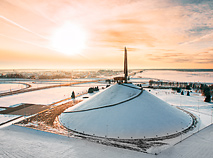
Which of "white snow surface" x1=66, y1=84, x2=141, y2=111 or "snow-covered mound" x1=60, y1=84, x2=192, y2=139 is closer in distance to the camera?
"snow-covered mound" x1=60, y1=84, x2=192, y2=139

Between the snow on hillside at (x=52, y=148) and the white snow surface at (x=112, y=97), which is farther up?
the white snow surface at (x=112, y=97)

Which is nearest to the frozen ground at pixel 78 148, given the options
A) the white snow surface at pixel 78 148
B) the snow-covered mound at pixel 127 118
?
the white snow surface at pixel 78 148

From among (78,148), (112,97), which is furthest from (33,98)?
(78,148)

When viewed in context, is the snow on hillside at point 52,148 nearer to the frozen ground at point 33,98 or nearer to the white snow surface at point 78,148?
the white snow surface at point 78,148

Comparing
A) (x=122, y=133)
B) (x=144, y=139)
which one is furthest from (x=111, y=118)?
(x=144, y=139)

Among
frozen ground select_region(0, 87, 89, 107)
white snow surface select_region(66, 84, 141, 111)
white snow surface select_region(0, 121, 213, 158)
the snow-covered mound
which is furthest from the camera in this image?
frozen ground select_region(0, 87, 89, 107)

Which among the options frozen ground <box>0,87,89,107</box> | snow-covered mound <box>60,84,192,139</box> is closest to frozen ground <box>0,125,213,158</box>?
snow-covered mound <box>60,84,192,139</box>

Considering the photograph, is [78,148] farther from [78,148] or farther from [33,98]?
[33,98]

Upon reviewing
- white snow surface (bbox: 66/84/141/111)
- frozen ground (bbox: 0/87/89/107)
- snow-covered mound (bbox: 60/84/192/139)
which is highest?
white snow surface (bbox: 66/84/141/111)

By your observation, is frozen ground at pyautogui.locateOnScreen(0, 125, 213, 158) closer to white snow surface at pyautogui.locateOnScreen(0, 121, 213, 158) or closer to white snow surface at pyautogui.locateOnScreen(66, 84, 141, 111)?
white snow surface at pyautogui.locateOnScreen(0, 121, 213, 158)
